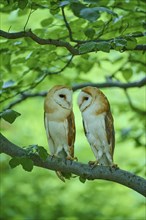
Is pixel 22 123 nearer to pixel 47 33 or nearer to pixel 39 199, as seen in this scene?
pixel 39 199

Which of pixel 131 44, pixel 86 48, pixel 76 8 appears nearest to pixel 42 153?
pixel 86 48

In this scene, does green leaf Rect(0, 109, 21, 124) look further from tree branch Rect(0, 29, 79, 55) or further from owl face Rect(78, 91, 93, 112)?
tree branch Rect(0, 29, 79, 55)

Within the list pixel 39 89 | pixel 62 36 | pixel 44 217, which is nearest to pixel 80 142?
pixel 44 217

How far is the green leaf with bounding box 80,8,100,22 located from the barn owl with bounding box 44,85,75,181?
0.40m

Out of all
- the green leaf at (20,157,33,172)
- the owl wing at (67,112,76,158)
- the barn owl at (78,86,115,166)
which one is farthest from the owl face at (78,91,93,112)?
the green leaf at (20,157,33,172)

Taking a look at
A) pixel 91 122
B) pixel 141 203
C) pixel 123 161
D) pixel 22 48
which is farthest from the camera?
pixel 123 161

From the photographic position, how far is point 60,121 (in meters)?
2.95

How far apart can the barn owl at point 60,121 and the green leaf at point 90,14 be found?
40cm

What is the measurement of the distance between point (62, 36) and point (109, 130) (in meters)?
1.39

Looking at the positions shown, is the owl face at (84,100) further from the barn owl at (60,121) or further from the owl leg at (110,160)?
the owl leg at (110,160)

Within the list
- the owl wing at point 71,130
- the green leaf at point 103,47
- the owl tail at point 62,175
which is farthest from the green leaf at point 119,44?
the owl tail at point 62,175

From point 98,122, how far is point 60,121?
7.0 inches

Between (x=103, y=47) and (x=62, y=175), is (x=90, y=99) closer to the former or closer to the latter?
(x=103, y=47)

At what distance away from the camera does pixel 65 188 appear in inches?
329
